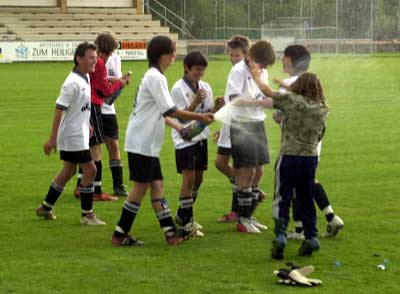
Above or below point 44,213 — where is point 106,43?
above

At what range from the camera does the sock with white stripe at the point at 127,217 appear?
8.41 m

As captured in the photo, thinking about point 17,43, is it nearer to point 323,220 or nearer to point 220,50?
point 220,50

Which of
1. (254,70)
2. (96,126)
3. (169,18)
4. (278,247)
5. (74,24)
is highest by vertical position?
(254,70)

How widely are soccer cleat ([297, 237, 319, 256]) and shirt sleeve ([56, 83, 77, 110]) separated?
2903 millimetres

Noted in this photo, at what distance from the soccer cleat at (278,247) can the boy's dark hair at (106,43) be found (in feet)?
12.9

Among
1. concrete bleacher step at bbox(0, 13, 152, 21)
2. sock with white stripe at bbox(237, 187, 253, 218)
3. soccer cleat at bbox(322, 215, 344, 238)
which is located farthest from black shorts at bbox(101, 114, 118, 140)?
concrete bleacher step at bbox(0, 13, 152, 21)

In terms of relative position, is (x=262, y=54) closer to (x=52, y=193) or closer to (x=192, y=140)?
(x=192, y=140)

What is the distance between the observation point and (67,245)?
28.0 ft

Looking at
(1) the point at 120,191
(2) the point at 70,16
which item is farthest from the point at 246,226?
(2) the point at 70,16

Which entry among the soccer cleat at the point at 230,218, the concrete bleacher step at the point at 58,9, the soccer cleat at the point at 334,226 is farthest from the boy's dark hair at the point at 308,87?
the concrete bleacher step at the point at 58,9

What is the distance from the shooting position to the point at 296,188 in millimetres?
8141

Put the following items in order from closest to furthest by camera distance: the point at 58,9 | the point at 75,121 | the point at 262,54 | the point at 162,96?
the point at 162,96 → the point at 262,54 → the point at 75,121 → the point at 58,9

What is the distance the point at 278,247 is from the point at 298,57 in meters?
1.92

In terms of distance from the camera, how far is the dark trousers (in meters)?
7.97
